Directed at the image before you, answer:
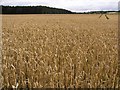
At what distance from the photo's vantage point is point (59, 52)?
448cm

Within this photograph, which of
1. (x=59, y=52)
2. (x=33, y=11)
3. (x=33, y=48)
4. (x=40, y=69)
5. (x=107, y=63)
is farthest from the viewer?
(x=33, y=11)

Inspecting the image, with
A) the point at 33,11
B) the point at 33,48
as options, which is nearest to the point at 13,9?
the point at 33,11

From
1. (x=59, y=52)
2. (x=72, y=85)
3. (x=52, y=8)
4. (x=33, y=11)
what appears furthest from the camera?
Answer: (x=52, y=8)

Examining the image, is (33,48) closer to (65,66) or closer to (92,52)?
(92,52)

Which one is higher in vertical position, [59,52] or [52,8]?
[52,8]

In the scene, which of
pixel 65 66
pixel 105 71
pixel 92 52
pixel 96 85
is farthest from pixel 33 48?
pixel 96 85

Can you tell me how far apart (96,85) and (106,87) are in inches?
6.9

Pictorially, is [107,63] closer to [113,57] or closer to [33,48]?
[113,57]

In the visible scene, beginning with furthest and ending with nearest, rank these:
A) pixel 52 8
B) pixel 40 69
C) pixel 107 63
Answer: pixel 52 8, pixel 107 63, pixel 40 69

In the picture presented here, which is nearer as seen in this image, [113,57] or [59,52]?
[113,57]

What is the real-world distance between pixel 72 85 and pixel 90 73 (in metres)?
0.67

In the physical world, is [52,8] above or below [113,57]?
above

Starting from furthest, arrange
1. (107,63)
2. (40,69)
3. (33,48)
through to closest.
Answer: (33,48) → (107,63) → (40,69)

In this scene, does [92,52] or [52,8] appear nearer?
[92,52]
